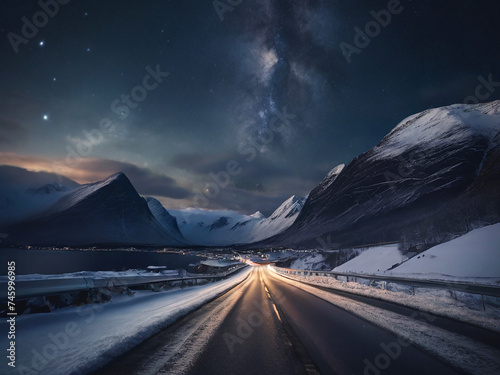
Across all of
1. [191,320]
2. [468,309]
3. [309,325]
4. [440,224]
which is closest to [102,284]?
[191,320]

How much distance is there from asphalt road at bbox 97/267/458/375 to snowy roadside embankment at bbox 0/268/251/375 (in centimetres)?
30

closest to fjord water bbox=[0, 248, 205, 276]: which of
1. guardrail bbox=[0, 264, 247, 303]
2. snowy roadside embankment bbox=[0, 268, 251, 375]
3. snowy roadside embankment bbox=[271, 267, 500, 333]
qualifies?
guardrail bbox=[0, 264, 247, 303]

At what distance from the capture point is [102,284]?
8258 millimetres

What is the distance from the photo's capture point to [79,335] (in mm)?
5020

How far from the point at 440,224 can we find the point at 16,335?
182ft

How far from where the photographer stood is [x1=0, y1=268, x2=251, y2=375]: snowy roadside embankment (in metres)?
3.65

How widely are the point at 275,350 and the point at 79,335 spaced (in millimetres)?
3900

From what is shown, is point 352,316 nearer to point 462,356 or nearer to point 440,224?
point 462,356

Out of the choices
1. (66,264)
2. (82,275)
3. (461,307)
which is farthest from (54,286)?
(66,264)

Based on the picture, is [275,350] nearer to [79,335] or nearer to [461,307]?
[79,335]

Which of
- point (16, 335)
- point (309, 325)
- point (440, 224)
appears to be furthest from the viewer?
point (440, 224)

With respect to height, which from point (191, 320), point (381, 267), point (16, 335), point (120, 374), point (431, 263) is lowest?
point (381, 267)

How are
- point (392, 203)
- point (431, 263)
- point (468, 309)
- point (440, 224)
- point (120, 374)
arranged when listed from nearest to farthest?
point (120, 374) → point (468, 309) → point (431, 263) → point (440, 224) → point (392, 203)

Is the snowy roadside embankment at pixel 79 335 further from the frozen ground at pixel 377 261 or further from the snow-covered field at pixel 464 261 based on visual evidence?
the frozen ground at pixel 377 261
